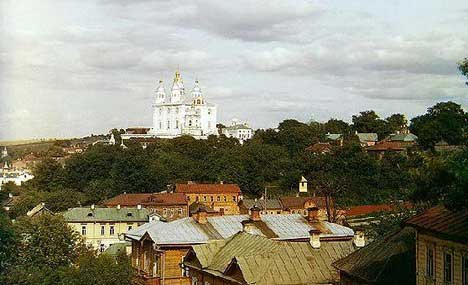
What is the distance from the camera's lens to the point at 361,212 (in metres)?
78.2

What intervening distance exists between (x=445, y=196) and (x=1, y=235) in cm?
3169

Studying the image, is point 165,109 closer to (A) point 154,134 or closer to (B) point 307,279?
(A) point 154,134

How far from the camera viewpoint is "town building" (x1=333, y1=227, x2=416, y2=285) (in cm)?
2181

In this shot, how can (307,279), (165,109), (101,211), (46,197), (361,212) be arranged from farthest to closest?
(165,109) → (46,197) → (361,212) → (101,211) → (307,279)

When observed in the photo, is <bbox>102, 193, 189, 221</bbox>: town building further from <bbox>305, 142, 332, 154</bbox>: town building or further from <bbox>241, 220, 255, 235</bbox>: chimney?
<bbox>241, 220, 255, 235</bbox>: chimney

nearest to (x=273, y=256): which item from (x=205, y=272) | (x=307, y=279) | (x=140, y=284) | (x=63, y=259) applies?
(x=307, y=279)

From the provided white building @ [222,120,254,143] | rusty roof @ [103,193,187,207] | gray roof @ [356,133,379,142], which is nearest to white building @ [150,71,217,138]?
white building @ [222,120,254,143]

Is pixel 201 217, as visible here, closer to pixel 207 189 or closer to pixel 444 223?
pixel 444 223

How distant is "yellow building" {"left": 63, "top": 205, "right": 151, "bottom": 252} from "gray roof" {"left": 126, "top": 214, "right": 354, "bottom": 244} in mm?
37182

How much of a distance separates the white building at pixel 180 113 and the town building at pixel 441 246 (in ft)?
517

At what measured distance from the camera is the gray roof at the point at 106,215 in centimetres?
7119

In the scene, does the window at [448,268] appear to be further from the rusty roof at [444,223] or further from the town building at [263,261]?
the town building at [263,261]

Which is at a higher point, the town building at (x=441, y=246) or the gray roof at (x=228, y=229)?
the town building at (x=441, y=246)

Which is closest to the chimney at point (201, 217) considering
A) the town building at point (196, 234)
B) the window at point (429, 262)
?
the town building at point (196, 234)
